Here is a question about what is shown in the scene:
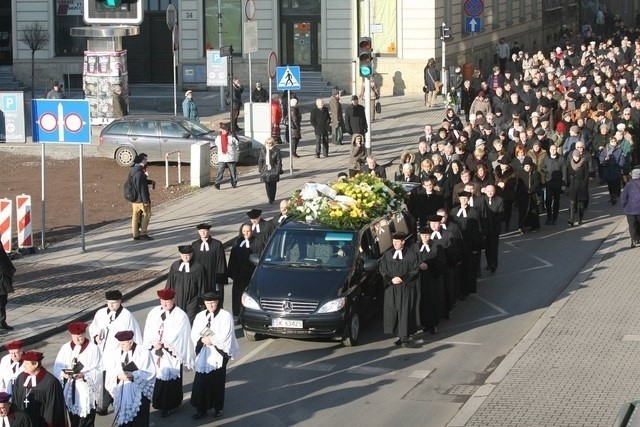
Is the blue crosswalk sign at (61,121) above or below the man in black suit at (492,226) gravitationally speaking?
above

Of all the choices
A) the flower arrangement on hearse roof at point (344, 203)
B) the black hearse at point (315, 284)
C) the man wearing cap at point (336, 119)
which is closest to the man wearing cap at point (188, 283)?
the black hearse at point (315, 284)

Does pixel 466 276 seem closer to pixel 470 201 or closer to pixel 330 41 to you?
pixel 470 201

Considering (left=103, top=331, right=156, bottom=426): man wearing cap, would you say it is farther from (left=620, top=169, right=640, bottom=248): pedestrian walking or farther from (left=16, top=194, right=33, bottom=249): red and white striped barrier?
(left=620, top=169, right=640, bottom=248): pedestrian walking

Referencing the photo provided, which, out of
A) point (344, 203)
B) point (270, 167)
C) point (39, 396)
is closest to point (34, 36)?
point (270, 167)

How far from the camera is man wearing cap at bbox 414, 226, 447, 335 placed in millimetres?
18609

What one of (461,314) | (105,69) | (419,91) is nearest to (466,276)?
(461,314)

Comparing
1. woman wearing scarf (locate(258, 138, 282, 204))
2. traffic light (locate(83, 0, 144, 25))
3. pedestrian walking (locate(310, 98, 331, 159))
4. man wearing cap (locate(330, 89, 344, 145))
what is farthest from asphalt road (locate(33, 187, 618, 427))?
man wearing cap (locate(330, 89, 344, 145))

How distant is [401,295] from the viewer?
18219 mm

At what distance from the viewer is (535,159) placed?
27625 mm

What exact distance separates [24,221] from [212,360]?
925 centimetres

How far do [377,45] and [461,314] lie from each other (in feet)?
98.2

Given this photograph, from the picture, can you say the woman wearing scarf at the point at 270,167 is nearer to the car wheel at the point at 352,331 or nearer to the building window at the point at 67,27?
the car wheel at the point at 352,331

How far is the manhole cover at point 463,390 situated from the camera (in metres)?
16.2

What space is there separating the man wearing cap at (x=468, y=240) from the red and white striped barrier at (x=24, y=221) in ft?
23.1
